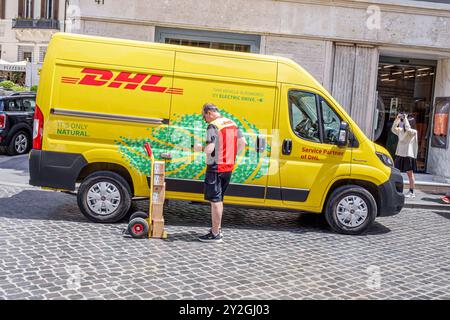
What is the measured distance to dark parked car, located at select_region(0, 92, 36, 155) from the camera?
1523 centimetres

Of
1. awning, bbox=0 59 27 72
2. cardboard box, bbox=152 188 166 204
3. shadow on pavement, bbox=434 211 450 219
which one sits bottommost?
shadow on pavement, bbox=434 211 450 219

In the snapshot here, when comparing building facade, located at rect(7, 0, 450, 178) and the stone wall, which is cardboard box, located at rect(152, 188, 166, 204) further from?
the stone wall

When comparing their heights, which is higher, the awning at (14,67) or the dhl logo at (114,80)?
the awning at (14,67)

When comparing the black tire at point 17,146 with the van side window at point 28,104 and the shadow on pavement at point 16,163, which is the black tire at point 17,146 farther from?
the van side window at point 28,104

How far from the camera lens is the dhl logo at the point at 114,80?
784 cm

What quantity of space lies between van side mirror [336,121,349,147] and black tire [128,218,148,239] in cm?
302

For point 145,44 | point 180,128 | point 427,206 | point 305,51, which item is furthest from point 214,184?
point 305,51

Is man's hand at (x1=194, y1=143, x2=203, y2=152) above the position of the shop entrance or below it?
below

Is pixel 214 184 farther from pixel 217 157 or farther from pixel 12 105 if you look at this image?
pixel 12 105

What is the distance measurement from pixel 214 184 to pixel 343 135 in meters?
2.12

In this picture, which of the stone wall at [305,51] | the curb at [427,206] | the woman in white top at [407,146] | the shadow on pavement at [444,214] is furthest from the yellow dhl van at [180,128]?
the stone wall at [305,51]

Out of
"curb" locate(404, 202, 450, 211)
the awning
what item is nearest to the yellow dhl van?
"curb" locate(404, 202, 450, 211)

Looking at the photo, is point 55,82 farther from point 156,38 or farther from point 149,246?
point 156,38

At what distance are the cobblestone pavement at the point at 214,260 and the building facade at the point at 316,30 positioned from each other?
18.8 ft
